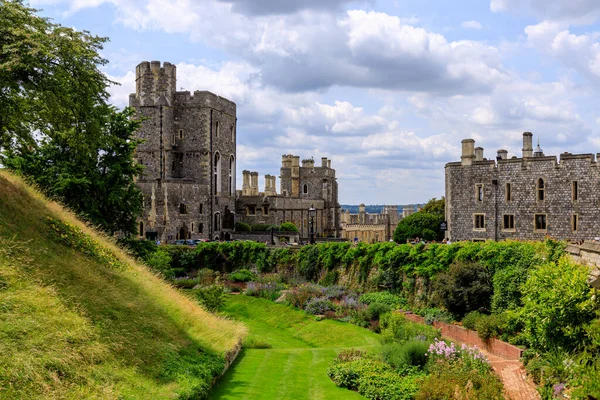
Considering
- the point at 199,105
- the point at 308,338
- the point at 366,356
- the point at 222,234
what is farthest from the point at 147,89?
the point at 366,356

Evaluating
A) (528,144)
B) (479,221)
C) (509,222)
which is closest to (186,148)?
(479,221)

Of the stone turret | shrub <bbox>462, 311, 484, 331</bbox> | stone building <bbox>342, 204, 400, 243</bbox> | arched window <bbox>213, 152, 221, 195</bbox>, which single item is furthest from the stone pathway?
stone building <bbox>342, 204, 400, 243</bbox>

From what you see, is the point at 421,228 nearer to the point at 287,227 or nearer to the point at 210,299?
the point at 287,227

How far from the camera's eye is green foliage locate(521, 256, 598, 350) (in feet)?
45.4

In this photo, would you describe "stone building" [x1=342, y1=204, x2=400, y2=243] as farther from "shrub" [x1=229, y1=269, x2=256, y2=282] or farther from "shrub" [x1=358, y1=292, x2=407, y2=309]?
"shrub" [x1=358, y1=292, x2=407, y2=309]

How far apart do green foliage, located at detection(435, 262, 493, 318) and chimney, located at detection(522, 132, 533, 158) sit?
50.9ft

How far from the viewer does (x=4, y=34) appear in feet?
53.8

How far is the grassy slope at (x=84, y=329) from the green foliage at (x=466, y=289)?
9320 mm

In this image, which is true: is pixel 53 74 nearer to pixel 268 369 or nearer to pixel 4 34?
pixel 4 34

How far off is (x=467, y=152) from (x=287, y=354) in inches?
934

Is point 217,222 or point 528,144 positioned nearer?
point 528,144

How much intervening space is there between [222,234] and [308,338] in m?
35.8

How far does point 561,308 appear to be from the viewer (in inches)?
548

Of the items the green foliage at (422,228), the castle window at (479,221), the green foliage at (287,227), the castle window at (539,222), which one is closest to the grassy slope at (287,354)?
the castle window at (479,221)
